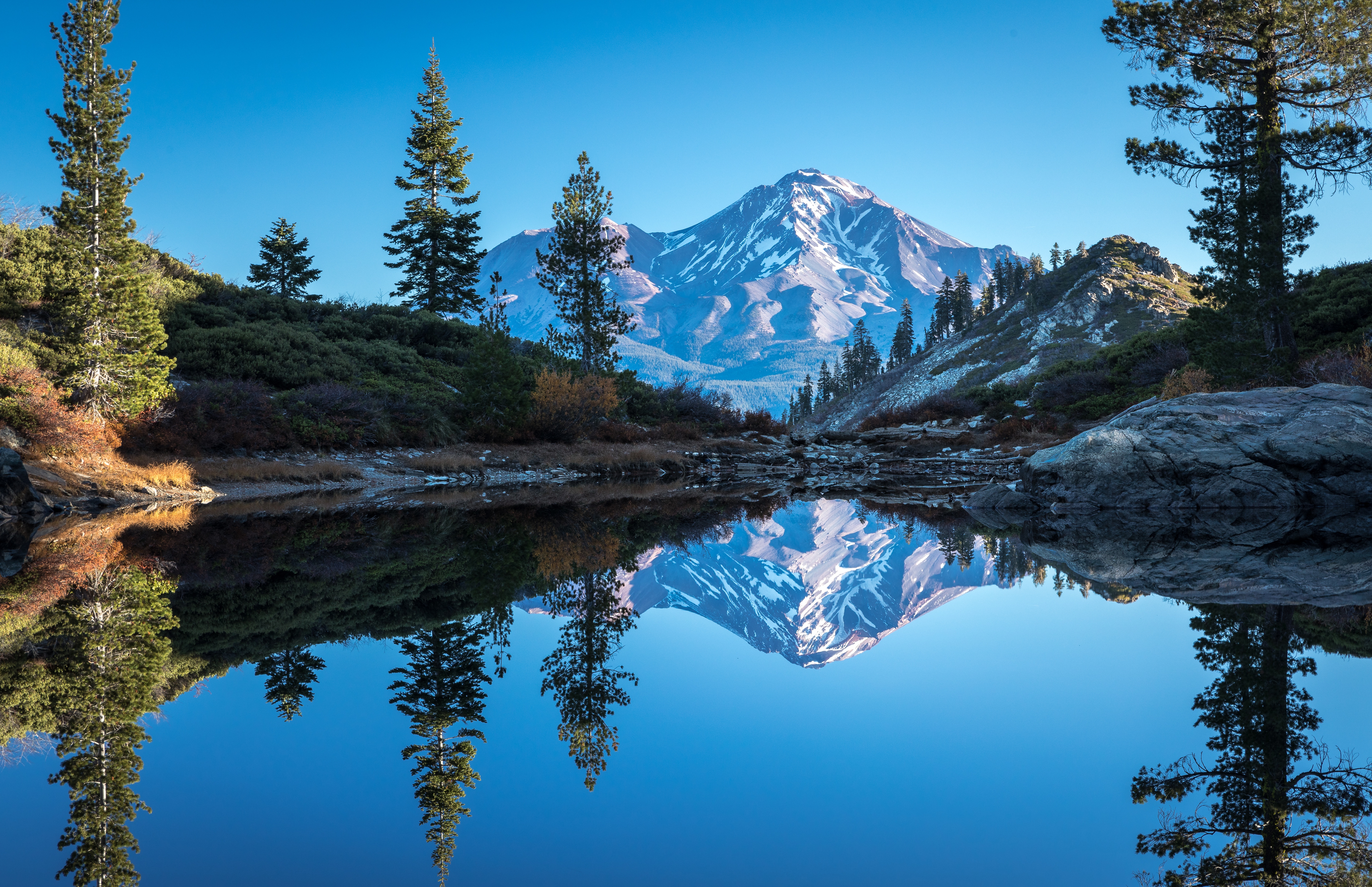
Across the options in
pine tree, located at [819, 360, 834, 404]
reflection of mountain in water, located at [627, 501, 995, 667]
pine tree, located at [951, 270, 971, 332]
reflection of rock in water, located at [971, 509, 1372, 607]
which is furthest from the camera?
pine tree, located at [819, 360, 834, 404]

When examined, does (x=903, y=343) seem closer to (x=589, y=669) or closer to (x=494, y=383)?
(x=494, y=383)

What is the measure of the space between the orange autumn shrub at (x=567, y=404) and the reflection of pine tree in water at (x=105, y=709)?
2182 centimetres

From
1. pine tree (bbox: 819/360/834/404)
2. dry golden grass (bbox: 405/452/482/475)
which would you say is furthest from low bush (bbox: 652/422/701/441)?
pine tree (bbox: 819/360/834/404)

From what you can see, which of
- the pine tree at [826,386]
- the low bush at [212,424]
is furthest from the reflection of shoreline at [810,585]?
the pine tree at [826,386]

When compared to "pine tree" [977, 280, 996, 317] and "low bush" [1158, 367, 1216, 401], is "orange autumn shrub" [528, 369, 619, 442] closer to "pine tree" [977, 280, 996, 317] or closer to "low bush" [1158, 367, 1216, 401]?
"low bush" [1158, 367, 1216, 401]

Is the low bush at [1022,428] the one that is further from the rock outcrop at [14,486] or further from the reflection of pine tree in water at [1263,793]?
the rock outcrop at [14,486]

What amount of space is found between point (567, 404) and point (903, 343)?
329ft

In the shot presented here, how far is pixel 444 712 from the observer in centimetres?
416

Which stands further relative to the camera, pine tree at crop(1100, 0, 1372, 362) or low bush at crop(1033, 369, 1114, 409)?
low bush at crop(1033, 369, 1114, 409)

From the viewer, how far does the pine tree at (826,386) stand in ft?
420

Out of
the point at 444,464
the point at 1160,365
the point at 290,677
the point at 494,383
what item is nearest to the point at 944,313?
the point at 1160,365

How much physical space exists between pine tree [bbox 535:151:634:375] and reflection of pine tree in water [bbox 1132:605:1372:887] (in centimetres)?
2969

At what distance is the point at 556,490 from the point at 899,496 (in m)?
9.46

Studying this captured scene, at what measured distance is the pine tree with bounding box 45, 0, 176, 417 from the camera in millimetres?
19703
